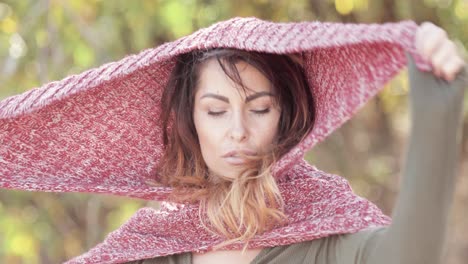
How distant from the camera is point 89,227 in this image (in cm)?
463

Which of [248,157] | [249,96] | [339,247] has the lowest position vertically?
[339,247]

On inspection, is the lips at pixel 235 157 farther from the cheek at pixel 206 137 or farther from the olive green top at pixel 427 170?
the olive green top at pixel 427 170

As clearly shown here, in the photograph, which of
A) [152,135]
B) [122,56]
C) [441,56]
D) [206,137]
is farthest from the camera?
[122,56]

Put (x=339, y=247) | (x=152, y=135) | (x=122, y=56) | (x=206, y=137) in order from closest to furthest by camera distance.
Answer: (x=339, y=247)
(x=206, y=137)
(x=152, y=135)
(x=122, y=56)

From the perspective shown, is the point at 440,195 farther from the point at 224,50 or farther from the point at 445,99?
the point at 224,50

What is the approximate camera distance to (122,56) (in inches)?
153

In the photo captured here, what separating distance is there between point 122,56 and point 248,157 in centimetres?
203

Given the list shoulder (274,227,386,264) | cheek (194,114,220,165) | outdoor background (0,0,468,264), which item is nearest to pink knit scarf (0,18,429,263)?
shoulder (274,227,386,264)

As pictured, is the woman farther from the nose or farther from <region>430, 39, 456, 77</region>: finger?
<region>430, 39, 456, 77</region>: finger

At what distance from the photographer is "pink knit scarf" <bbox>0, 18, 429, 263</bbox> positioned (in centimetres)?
184

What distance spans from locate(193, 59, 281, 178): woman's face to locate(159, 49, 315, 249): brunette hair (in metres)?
0.01

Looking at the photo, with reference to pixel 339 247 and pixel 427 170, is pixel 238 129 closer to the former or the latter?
pixel 339 247

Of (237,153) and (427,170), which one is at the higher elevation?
(237,153)

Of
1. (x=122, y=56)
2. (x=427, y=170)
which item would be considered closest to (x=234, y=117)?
(x=427, y=170)
